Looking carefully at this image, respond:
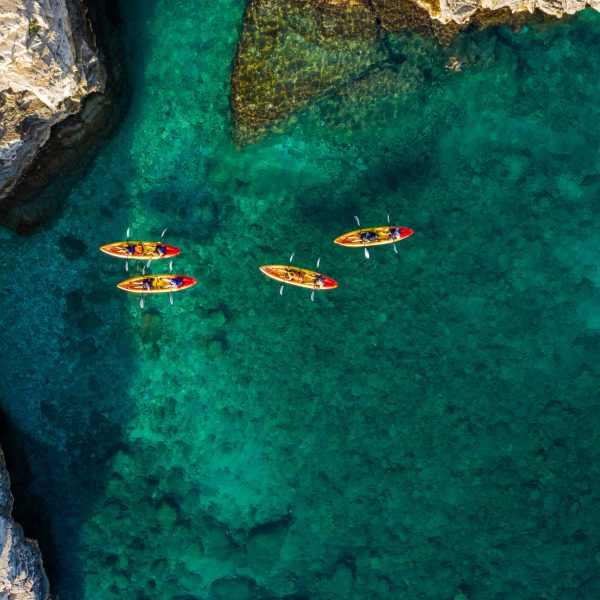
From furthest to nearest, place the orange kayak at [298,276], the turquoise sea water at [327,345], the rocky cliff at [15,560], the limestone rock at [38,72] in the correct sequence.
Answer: the turquoise sea water at [327,345] → the orange kayak at [298,276] → the rocky cliff at [15,560] → the limestone rock at [38,72]

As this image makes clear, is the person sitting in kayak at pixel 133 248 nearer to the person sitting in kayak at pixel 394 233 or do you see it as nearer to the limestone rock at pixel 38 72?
the limestone rock at pixel 38 72

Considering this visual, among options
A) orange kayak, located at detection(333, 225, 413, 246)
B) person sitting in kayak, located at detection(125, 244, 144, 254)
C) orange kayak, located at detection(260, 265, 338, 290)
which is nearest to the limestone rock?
person sitting in kayak, located at detection(125, 244, 144, 254)

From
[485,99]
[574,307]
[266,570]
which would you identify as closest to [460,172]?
[485,99]

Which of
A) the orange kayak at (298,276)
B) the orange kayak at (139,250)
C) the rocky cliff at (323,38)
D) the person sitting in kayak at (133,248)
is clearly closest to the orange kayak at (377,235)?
the orange kayak at (298,276)

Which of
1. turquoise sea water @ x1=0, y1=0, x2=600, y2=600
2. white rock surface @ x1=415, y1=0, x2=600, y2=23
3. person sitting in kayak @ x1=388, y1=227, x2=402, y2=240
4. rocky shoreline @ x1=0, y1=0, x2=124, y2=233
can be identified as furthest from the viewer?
turquoise sea water @ x1=0, y1=0, x2=600, y2=600

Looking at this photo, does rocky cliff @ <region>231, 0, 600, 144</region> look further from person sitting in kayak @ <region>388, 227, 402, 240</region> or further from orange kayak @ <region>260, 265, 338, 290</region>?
person sitting in kayak @ <region>388, 227, 402, 240</region>

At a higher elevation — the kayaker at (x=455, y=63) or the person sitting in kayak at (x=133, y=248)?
the kayaker at (x=455, y=63)

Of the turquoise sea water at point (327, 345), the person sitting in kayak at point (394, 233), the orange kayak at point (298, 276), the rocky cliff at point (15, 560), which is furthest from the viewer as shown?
the turquoise sea water at point (327, 345)

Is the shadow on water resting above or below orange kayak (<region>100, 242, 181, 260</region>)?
below
